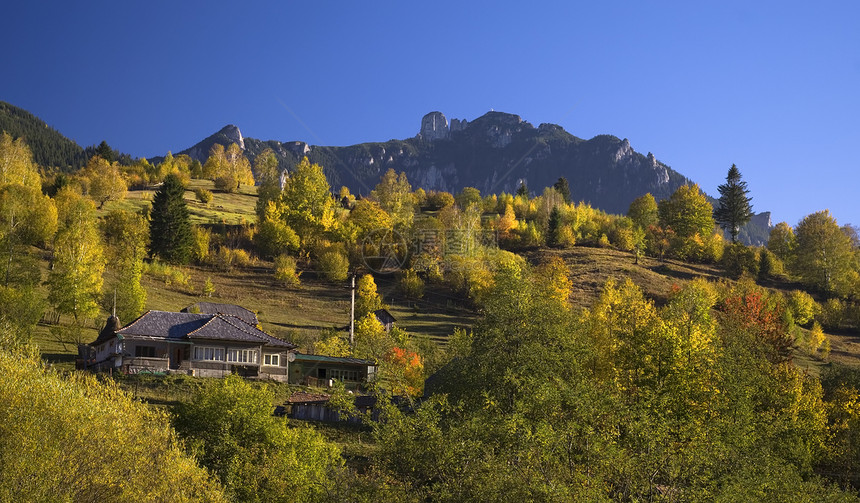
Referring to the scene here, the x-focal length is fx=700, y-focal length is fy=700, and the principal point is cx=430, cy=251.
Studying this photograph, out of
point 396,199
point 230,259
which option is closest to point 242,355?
point 230,259

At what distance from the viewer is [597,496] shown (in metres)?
20.6

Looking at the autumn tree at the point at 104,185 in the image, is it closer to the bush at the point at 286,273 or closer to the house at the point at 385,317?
the bush at the point at 286,273

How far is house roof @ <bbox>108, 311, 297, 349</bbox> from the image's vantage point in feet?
180

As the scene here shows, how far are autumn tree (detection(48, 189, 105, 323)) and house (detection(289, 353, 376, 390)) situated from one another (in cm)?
1962

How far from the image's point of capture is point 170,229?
96.8 metres

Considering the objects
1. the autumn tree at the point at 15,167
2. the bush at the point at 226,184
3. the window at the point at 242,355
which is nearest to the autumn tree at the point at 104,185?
the autumn tree at the point at 15,167

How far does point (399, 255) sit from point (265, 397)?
7637 centimetres

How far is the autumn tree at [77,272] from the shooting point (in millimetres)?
61562

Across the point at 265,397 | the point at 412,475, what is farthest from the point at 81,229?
the point at 412,475

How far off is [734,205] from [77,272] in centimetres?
12148

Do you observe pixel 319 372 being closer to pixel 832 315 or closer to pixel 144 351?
pixel 144 351

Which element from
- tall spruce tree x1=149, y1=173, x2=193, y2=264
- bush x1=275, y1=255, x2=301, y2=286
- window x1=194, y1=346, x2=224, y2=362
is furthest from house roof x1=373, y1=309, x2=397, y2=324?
tall spruce tree x1=149, y1=173, x2=193, y2=264

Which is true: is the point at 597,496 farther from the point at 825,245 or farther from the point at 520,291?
the point at 825,245

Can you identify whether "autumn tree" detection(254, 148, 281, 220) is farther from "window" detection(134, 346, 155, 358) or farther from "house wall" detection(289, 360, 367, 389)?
"window" detection(134, 346, 155, 358)
